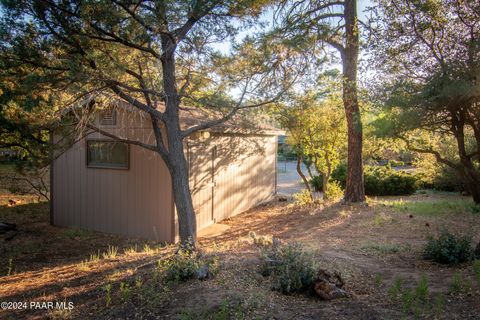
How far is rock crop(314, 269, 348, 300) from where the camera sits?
3.58 meters

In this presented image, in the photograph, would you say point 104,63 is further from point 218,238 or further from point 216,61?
point 218,238

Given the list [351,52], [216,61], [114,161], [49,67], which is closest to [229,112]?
[216,61]

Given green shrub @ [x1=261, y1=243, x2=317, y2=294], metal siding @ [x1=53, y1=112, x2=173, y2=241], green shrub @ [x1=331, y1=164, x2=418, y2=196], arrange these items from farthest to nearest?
green shrub @ [x1=331, y1=164, x2=418, y2=196] < metal siding @ [x1=53, y1=112, x2=173, y2=241] < green shrub @ [x1=261, y1=243, x2=317, y2=294]

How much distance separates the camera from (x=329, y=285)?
11.9 feet

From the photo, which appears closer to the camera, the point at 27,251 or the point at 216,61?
the point at 216,61

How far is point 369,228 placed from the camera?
755 cm

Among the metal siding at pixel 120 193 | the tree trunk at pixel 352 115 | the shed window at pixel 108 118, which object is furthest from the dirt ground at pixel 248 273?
the shed window at pixel 108 118

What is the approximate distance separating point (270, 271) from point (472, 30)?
4.45 m

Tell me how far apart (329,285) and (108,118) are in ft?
23.0

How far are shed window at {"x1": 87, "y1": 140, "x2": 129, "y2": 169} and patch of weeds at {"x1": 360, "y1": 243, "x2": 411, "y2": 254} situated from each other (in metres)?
5.63

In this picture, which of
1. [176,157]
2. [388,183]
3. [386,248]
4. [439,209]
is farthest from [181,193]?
[388,183]

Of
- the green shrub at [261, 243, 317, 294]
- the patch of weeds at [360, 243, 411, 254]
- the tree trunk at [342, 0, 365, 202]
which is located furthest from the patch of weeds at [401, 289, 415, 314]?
the tree trunk at [342, 0, 365, 202]

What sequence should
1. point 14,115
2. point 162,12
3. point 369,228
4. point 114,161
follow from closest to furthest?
point 162,12, point 14,115, point 369,228, point 114,161

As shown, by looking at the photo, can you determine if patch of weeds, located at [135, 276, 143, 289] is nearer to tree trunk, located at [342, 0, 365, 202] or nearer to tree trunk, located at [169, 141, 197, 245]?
tree trunk, located at [169, 141, 197, 245]
